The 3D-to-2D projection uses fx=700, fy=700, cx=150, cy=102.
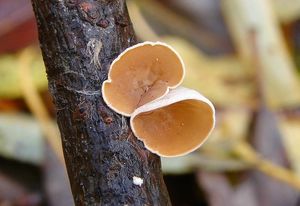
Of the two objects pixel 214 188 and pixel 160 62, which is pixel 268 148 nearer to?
pixel 214 188

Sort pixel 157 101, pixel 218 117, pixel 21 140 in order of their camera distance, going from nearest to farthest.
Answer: pixel 157 101 < pixel 21 140 < pixel 218 117

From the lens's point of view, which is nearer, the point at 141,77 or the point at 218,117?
the point at 141,77

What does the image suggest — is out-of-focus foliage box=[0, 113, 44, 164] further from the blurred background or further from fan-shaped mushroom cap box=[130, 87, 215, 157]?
fan-shaped mushroom cap box=[130, 87, 215, 157]

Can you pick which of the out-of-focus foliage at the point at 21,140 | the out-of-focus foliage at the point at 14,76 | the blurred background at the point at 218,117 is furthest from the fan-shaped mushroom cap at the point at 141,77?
the out-of-focus foliage at the point at 14,76

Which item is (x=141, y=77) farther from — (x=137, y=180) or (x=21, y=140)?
(x=21, y=140)

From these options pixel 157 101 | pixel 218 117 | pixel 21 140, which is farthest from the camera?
pixel 218 117

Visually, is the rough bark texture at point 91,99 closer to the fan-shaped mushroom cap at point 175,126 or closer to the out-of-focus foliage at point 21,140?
the fan-shaped mushroom cap at point 175,126

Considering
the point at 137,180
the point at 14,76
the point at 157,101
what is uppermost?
the point at 14,76

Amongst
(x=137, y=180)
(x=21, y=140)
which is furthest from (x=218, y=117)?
(x=137, y=180)
